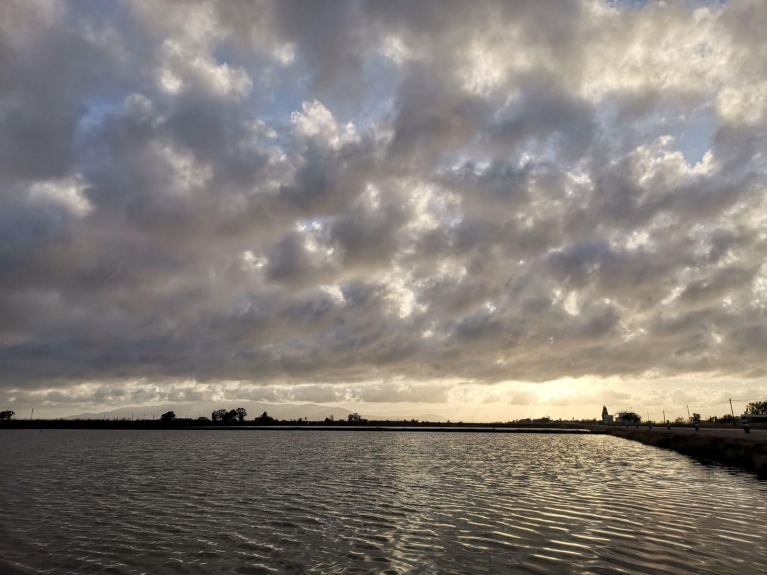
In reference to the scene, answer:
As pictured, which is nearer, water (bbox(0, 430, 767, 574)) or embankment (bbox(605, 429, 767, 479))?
water (bbox(0, 430, 767, 574))

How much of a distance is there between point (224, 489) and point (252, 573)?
18503 millimetres

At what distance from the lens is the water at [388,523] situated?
15.5 meters

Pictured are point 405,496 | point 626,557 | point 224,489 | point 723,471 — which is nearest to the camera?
point 626,557

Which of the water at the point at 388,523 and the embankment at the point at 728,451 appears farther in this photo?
the embankment at the point at 728,451

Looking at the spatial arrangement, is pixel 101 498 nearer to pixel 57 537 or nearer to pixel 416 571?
pixel 57 537

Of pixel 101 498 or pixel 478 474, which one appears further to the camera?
pixel 478 474

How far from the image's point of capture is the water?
15461mm

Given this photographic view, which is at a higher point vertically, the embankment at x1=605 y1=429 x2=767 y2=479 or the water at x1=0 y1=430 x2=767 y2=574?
the embankment at x1=605 y1=429 x2=767 y2=479

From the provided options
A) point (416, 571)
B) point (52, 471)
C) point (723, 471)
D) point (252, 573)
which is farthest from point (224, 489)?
point (723, 471)

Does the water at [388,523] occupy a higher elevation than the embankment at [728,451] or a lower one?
lower

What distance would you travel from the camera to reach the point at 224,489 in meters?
31.3

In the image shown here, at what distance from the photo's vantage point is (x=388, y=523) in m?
21.0

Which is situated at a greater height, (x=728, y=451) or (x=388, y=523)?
(x=728, y=451)

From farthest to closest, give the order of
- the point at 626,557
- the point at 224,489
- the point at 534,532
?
the point at 224,489 → the point at 534,532 → the point at 626,557
